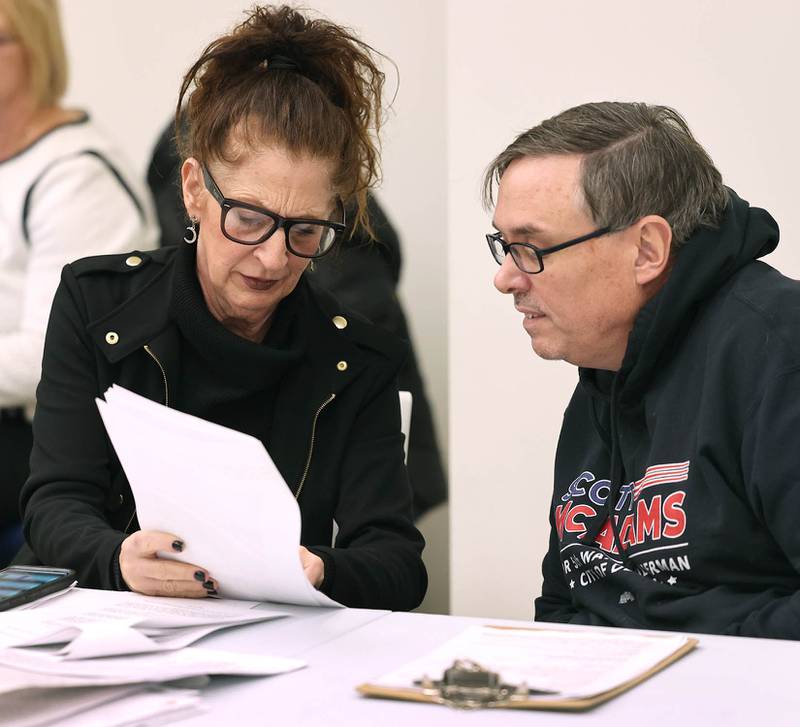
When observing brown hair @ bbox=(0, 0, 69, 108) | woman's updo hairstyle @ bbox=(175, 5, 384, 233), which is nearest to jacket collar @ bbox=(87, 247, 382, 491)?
woman's updo hairstyle @ bbox=(175, 5, 384, 233)

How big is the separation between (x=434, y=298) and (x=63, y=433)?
5.01 ft

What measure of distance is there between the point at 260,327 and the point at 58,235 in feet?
5.05

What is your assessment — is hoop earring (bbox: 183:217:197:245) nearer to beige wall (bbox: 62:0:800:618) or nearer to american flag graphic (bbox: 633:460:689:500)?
american flag graphic (bbox: 633:460:689:500)

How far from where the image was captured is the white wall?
2.75m

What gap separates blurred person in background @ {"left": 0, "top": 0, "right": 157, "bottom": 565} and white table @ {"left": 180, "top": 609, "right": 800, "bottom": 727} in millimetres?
2173

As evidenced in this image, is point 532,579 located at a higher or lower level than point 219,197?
lower

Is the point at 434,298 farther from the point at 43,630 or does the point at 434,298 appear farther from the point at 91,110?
the point at 43,630

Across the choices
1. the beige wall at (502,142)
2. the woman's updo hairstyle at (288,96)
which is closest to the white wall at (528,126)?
the beige wall at (502,142)

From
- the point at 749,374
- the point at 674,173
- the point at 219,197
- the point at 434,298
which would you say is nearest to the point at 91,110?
the point at 434,298

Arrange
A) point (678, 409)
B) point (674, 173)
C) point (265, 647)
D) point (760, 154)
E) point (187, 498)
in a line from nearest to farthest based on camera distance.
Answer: point (265, 647), point (187, 498), point (678, 409), point (674, 173), point (760, 154)

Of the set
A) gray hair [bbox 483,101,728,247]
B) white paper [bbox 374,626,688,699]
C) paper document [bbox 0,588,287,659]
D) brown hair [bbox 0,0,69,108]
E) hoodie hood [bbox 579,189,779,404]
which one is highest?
brown hair [bbox 0,0,69,108]

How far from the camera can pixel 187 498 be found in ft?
4.35

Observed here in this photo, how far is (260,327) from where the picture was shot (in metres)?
1.97

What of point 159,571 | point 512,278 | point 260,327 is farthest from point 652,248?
point 159,571
